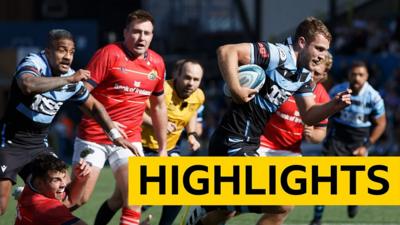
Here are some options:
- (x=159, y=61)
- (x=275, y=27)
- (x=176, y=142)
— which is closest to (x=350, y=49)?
(x=275, y=27)

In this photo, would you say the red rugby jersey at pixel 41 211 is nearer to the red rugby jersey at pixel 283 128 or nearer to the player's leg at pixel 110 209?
A: the player's leg at pixel 110 209

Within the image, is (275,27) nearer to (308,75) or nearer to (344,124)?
(344,124)

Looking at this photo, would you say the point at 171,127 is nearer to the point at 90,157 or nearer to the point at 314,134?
the point at 314,134

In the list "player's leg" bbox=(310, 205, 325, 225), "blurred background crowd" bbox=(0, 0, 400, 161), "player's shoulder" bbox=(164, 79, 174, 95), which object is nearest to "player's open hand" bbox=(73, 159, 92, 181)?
"player's shoulder" bbox=(164, 79, 174, 95)

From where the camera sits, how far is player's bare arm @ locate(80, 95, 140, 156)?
9.41 metres

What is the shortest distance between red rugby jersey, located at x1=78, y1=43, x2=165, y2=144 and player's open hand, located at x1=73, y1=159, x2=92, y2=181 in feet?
1.77

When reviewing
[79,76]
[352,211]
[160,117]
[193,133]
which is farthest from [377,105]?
[79,76]

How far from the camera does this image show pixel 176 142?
12.2 metres

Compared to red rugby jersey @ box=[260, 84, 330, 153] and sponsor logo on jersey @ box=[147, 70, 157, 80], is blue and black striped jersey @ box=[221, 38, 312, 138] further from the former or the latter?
red rugby jersey @ box=[260, 84, 330, 153]

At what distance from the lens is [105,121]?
31.0 ft

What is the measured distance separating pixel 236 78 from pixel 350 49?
19355mm

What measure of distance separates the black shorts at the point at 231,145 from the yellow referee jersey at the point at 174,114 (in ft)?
9.27

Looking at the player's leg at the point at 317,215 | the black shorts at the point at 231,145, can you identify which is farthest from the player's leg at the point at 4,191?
the player's leg at the point at 317,215

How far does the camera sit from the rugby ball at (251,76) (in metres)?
8.50
